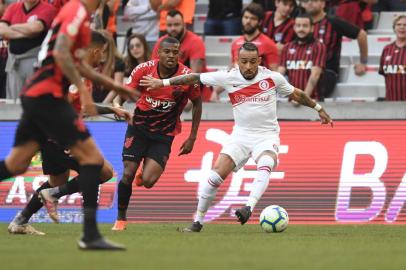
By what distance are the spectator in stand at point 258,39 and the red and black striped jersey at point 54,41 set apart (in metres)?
6.98

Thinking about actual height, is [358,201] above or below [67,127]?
below

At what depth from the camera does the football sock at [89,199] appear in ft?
29.7

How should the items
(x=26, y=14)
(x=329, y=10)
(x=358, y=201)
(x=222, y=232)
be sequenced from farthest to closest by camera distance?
(x=329, y=10), (x=26, y=14), (x=358, y=201), (x=222, y=232)

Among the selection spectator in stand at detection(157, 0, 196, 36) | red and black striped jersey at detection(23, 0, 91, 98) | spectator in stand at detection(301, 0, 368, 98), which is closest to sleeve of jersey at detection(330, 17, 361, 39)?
spectator in stand at detection(301, 0, 368, 98)

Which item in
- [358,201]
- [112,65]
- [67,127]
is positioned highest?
[67,127]

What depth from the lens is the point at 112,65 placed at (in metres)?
16.2

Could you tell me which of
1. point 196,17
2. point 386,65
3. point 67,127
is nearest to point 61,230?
point 67,127

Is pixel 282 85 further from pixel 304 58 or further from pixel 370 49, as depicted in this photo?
pixel 370 49

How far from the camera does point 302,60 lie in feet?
54.2

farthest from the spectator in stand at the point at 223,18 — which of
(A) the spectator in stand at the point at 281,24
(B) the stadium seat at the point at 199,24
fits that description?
(A) the spectator in stand at the point at 281,24

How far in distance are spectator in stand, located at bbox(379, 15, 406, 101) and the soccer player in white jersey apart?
11.6 feet

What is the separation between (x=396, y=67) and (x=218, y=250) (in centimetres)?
748

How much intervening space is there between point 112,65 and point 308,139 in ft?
10.2

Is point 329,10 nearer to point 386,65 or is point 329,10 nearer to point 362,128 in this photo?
point 386,65
